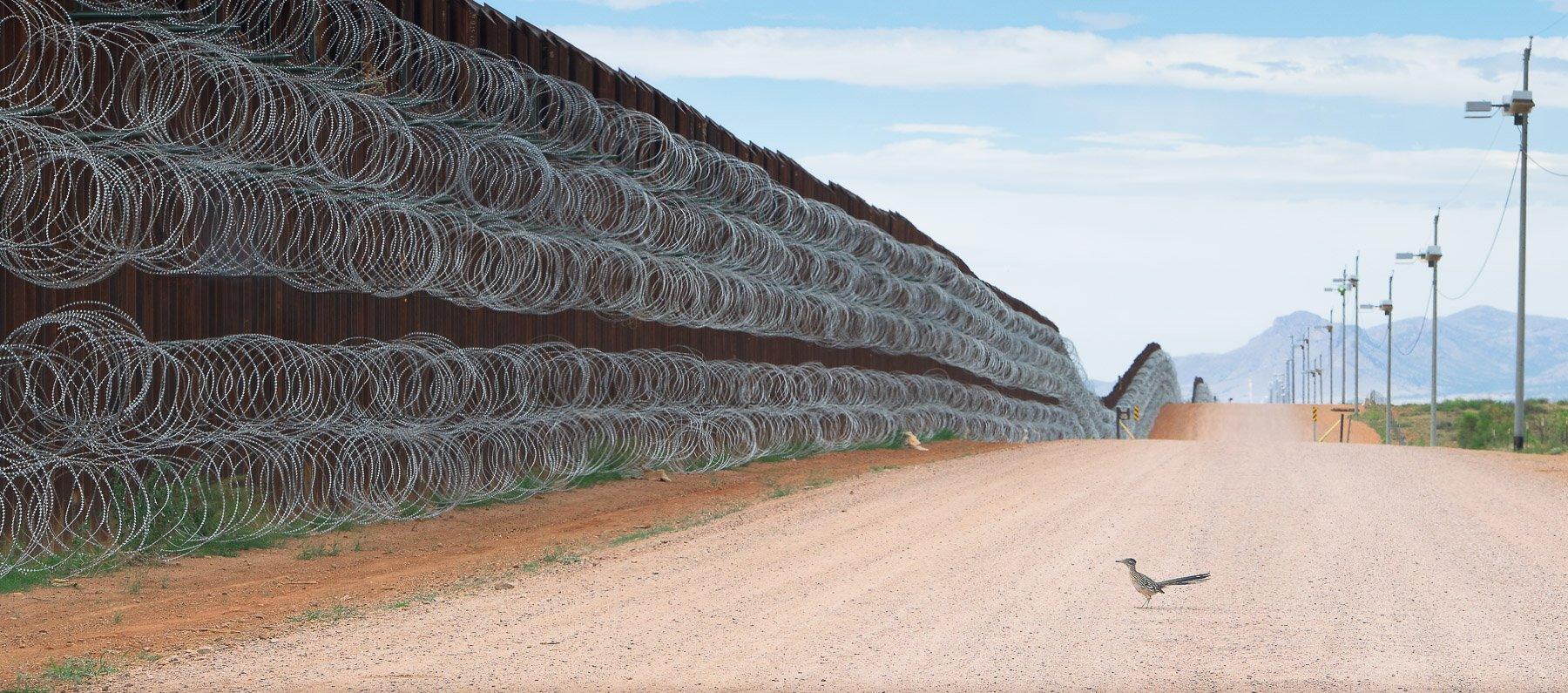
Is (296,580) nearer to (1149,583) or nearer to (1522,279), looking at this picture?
(1149,583)

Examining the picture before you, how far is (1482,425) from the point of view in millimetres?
42312

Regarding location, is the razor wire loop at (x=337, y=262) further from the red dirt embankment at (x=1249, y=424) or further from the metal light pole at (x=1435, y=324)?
the red dirt embankment at (x=1249, y=424)

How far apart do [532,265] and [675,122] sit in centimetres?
603

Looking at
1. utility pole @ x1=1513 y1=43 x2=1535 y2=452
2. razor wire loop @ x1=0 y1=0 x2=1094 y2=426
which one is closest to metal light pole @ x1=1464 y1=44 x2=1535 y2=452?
utility pole @ x1=1513 y1=43 x2=1535 y2=452

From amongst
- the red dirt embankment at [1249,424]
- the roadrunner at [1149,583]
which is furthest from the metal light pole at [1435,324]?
the roadrunner at [1149,583]

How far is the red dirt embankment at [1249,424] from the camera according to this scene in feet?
209

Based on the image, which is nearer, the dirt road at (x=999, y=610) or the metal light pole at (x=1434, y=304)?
the dirt road at (x=999, y=610)

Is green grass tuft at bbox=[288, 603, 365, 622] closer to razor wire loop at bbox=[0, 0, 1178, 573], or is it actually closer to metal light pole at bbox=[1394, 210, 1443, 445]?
razor wire loop at bbox=[0, 0, 1178, 573]

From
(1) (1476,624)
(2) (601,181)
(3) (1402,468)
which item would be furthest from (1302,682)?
(3) (1402,468)

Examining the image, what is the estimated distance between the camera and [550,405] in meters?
16.3

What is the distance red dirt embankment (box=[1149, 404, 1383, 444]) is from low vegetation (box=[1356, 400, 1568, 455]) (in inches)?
79.7

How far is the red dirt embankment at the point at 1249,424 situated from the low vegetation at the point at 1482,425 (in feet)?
6.64

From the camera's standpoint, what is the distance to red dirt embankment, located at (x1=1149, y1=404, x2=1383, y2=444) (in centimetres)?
6369

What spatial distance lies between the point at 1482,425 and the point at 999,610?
39.2 meters
